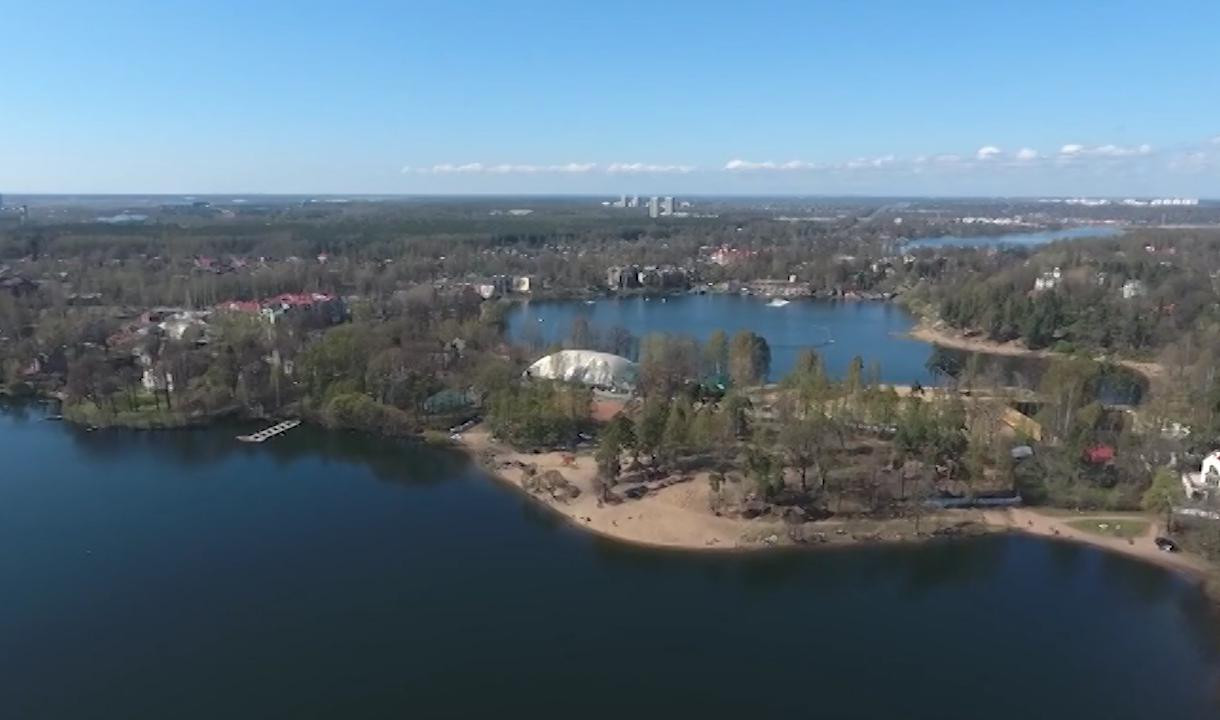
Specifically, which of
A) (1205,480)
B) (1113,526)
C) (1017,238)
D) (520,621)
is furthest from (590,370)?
(1017,238)

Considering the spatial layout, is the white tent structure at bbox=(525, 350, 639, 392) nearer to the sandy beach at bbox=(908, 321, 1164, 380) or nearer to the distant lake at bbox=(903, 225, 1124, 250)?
the sandy beach at bbox=(908, 321, 1164, 380)

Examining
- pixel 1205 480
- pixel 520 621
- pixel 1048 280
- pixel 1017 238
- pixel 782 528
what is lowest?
pixel 520 621

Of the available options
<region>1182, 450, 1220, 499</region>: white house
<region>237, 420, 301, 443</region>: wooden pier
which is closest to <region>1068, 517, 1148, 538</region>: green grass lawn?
<region>1182, 450, 1220, 499</region>: white house

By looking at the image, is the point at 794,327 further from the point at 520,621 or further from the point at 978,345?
the point at 520,621

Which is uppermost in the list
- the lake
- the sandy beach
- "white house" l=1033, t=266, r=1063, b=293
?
"white house" l=1033, t=266, r=1063, b=293

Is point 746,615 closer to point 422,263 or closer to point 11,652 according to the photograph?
point 11,652
